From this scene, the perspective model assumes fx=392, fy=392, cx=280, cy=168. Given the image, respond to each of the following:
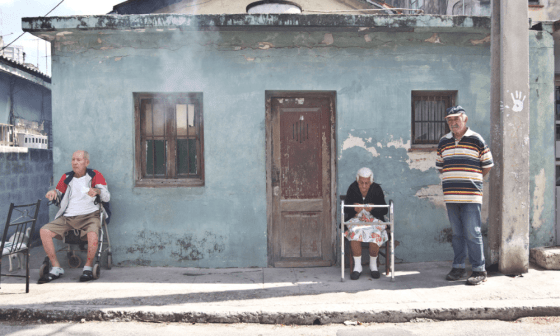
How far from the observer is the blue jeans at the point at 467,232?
4695 mm

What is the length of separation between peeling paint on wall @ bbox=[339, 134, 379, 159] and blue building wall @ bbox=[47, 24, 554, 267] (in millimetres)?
15

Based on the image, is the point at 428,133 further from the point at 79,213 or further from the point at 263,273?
the point at 79,213

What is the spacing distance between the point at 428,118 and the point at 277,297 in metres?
3.57

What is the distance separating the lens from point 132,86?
566 centimetres

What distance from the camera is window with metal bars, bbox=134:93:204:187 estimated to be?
588 cm

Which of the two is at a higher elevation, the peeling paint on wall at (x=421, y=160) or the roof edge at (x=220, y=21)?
the roof edge at (x=220, y=21)

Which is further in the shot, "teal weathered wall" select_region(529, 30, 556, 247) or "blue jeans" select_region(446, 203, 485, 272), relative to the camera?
"teal weathered wall" select_region(529, 30, 556, 247)

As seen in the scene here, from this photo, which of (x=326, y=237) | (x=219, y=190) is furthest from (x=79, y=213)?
(x=326, y=237)

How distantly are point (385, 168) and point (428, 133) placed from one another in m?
0.92

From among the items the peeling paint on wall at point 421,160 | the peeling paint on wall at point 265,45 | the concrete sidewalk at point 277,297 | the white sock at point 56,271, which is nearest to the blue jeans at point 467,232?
the concrete sidewalk at point 277,297

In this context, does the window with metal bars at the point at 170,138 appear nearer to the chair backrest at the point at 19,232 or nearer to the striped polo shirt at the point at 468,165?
the chair backrest at the point at 19,232

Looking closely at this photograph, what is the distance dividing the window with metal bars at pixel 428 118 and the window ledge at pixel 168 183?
334 cm

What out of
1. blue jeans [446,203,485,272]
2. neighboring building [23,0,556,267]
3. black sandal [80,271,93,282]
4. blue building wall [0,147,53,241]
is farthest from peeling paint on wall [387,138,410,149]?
blue building wall [0,147,53,241]

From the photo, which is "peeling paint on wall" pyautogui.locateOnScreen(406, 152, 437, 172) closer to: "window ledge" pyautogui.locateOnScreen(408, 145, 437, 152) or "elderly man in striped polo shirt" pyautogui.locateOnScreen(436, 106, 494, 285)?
"window ledge" pyautogui.locateOnScreen(408, 145, 437, 152)
